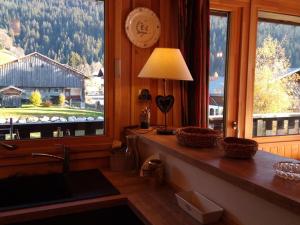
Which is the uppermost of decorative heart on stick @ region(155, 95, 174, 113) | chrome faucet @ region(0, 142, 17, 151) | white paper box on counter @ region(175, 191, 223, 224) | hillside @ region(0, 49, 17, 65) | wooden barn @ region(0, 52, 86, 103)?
hillside @ region(0, 49, 17, 65)

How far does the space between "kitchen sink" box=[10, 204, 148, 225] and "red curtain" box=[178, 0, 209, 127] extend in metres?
1.04

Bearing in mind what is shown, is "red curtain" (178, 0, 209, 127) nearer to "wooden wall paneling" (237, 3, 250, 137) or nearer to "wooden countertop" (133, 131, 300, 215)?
"wooden wall paneling" (237, 3, 250, 137)

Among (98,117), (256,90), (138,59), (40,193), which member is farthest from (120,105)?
(256,90)

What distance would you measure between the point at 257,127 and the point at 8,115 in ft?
7.73

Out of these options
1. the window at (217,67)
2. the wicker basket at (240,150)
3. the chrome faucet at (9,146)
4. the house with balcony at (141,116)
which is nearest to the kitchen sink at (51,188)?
the house with balcony at (141,116)

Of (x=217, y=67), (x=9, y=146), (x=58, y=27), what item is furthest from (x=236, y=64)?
(x=9, y=146)

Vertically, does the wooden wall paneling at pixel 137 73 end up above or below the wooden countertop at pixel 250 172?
above

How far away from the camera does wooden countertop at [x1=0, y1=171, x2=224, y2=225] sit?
141 cm

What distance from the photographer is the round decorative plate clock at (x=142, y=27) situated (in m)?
2.30

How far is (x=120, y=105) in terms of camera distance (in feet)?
7.66

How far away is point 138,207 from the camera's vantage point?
60.2 inches

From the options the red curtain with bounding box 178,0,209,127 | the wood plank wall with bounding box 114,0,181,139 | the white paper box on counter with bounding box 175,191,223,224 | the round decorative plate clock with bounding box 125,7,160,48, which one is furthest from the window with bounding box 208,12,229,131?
the white paper box on counter with bounding box 175,191,223,224

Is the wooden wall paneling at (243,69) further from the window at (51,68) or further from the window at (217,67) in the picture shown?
the window at (51,68)

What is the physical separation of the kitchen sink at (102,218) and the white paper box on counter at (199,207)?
0.93 feet
